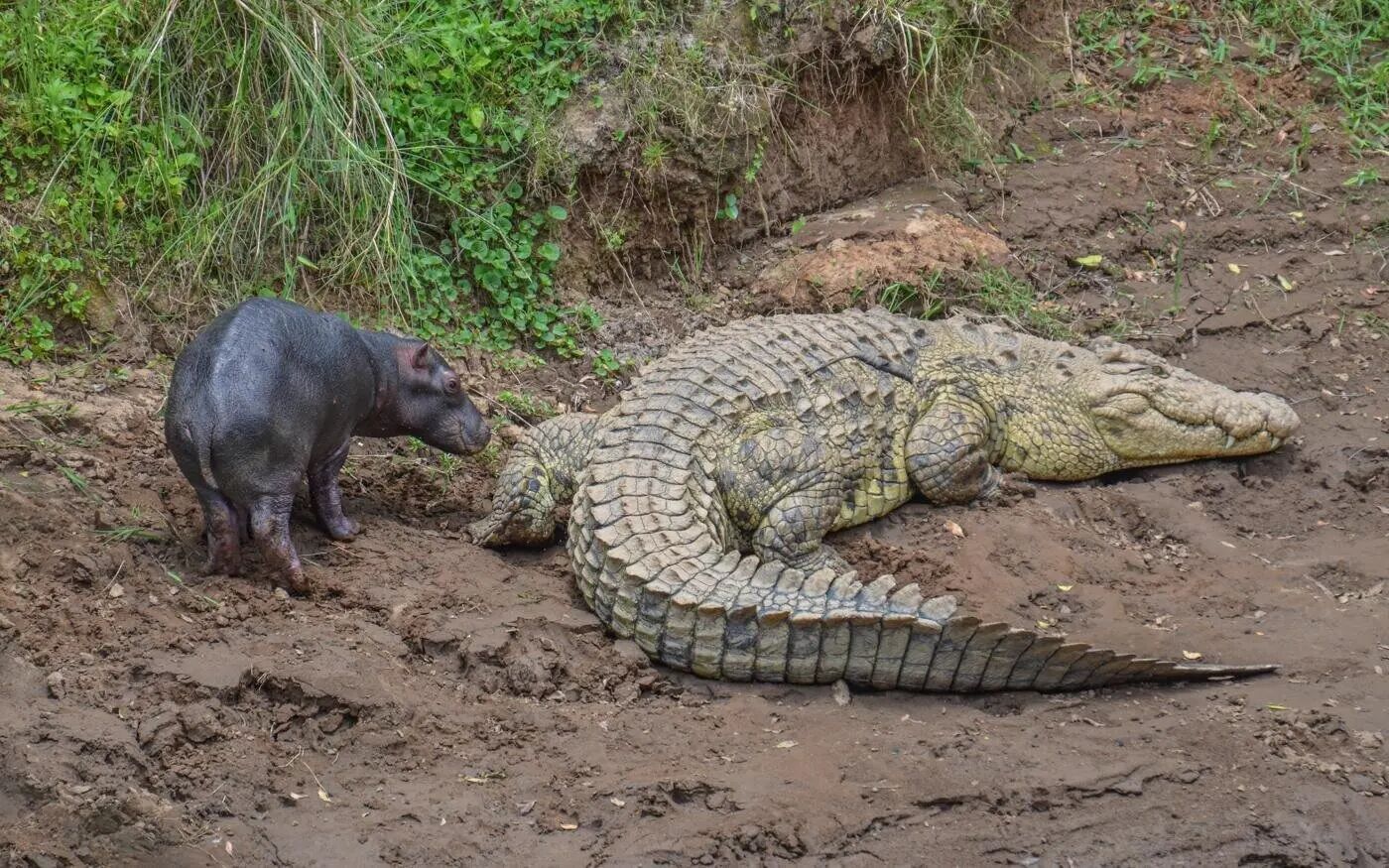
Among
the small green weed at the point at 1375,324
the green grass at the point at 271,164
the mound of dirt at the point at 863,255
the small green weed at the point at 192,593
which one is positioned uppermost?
the green grass at the point at 271,164

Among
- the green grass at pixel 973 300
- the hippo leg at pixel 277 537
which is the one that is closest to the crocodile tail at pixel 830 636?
the hippo leg at pixel 277 537

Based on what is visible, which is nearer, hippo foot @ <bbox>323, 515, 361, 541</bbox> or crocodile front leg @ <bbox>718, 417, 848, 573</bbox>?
hippo foot @ <bbox>323, 515, 361, 541</bbox>

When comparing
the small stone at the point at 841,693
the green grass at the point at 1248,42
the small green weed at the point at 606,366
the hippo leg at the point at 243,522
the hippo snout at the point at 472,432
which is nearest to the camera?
the small stone at the point at 841,693

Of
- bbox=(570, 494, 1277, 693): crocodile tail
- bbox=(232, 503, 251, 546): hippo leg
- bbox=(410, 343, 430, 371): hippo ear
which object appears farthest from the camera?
bbox=(410, 343, 430, 371): hippo ear

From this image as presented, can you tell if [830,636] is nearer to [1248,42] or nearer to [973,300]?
[973,300]

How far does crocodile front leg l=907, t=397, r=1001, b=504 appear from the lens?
586 cm

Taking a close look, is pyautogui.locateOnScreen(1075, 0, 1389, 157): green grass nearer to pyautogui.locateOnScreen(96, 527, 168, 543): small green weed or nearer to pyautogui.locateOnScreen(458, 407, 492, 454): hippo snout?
pyautogui.locateOnScreen(458, 407, 492, 454): hippo snout

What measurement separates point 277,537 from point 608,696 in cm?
125

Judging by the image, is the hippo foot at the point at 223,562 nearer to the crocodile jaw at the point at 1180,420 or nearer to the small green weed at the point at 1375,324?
the crocodile jaw at the point at 1180,420

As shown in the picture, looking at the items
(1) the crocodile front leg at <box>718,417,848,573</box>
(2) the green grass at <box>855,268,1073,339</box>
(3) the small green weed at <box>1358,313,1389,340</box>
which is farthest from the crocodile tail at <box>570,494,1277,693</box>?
(3) the small green weed at <box>1358,313,1389,340</box>

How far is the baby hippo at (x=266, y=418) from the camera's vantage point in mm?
4414

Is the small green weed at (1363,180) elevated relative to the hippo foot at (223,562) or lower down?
elevated

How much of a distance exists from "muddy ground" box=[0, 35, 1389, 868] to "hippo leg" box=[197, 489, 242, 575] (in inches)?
3.5

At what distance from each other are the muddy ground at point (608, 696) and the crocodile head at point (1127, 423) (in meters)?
0.14
